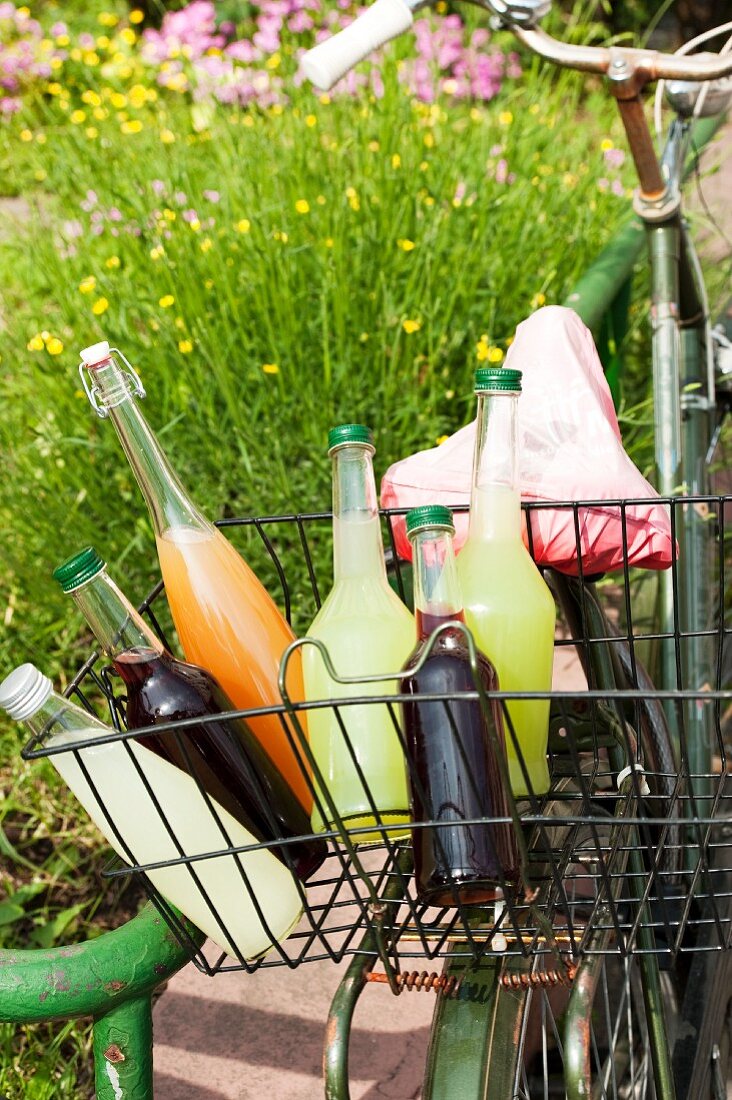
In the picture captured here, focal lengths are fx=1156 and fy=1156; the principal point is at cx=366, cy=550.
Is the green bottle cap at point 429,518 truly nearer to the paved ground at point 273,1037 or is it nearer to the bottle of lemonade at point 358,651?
the bottle of lemonade at point 358,651

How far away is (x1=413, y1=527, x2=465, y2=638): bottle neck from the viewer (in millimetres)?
852

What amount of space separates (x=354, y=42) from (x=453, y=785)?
82 cm

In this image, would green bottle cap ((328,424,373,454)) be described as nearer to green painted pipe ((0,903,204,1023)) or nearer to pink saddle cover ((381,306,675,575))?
pink saddle cover ((381,306,675,575))

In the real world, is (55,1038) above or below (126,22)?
below

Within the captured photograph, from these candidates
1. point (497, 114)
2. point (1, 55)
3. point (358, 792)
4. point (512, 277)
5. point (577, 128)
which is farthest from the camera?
point (1, 55)

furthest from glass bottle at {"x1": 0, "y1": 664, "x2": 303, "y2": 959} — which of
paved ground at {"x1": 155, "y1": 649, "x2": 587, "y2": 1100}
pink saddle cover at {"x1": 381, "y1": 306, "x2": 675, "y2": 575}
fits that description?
paved ground at {"x1": 155, "y1": 649, "x2": 587, "y2": 1100}

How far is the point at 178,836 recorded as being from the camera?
0.92m

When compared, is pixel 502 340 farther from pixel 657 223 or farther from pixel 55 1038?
pixel 55 1038

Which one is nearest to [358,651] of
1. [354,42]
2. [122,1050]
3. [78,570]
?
[78,570]

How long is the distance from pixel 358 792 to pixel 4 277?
2768 mm

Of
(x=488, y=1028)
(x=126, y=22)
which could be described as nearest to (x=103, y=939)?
(x=488, y=1028)

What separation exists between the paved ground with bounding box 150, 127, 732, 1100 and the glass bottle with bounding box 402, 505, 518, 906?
772mm

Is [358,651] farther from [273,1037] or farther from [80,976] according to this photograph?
[273,1037]

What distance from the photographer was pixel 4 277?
3283 millimetres
